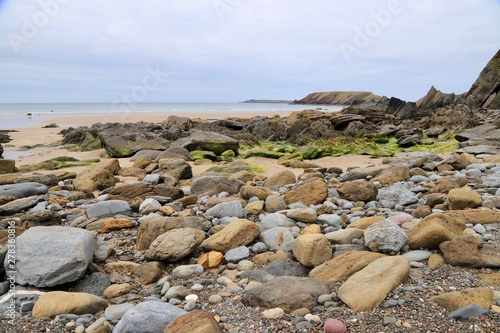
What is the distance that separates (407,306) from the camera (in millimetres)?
2564

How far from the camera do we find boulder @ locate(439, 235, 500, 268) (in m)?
3.08

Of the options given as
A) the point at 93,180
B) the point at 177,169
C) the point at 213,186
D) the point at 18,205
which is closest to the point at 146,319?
the point at 213,186

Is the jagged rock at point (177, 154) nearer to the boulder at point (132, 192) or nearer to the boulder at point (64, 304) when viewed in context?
the boulder at point (132, 192)

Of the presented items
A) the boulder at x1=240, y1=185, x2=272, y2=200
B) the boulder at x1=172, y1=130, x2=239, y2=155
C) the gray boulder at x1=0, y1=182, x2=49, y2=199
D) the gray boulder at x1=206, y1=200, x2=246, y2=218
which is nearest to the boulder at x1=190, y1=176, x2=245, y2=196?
the boulder at x1=240, y1=185, x2=272, y2=200

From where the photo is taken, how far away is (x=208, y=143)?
37.0ft

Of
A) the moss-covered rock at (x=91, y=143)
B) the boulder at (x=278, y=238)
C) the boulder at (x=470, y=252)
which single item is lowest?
the moss-covered rock at (x=91, y=143)

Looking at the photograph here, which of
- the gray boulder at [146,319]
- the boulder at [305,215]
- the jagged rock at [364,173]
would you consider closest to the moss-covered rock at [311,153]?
the jagged rock at [364,173]

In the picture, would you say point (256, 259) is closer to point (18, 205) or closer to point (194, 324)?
point (194, 324)

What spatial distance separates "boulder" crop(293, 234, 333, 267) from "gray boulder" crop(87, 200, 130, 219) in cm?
259

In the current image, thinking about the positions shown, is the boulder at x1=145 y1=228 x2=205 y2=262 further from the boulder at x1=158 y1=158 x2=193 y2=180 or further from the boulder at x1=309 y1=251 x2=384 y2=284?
the boulder at x1=158 y1=158 x2=193 y2=180

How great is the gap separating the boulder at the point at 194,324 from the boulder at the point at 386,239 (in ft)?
5.62

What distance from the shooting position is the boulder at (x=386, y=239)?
340 centimetres

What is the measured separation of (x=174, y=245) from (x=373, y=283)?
5.97 ft

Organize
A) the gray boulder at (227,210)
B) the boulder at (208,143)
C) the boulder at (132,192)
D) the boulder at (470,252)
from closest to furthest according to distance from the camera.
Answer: the boulder at (470,252)
the gray boulder at (227,210)
the boulder at (132,192)
the boulder at (208,143)
